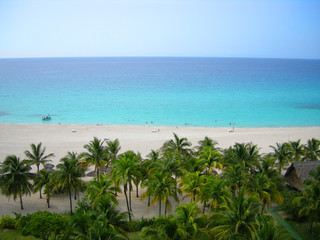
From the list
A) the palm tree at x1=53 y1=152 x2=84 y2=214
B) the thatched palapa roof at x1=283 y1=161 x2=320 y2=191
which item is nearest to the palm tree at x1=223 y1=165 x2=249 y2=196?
the thatched palapa roof at x1=283 y1=161 x2=320 y2=191

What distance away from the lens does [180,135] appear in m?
49.4

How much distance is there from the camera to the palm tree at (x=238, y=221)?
15.1m

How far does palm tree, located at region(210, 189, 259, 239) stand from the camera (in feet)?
49.5

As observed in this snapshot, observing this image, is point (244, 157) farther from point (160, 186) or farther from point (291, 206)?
point (160, 186)

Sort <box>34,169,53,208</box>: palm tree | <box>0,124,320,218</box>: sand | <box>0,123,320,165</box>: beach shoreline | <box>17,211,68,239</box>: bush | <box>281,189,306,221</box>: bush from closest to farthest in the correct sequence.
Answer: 1. <box>17,211,68,239</box>: bush
2. <box>281,189,306,221</box>: bush
3. <box>34,169,53,208</box>: palm tree
4. <box>0,124,320,218</box>: sand
5. <box>0,123,320,165</box>: beach shoreline

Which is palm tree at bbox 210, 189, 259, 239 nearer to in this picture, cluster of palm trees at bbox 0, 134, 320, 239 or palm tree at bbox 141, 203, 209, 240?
cluster of palm trees at bbox 0, 134, 320, 239

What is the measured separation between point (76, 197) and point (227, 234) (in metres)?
17.3

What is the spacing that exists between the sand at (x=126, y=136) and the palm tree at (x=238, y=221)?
23.4 m

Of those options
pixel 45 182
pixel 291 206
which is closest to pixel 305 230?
pixel 291 206

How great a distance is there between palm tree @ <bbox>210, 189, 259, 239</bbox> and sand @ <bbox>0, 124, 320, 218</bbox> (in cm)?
2341

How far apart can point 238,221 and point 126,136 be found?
1391 inches

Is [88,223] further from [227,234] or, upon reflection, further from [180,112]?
[180,112]

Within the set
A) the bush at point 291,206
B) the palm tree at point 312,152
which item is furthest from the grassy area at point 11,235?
the palm tree at point 312,152

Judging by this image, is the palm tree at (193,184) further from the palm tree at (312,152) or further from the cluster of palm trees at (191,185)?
the palm tree at (312,152)
